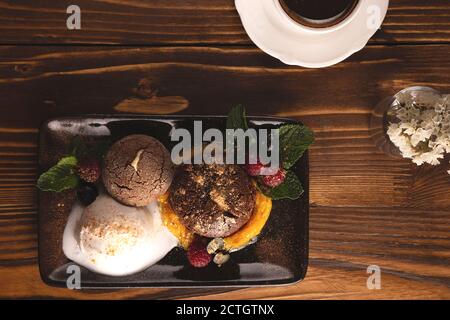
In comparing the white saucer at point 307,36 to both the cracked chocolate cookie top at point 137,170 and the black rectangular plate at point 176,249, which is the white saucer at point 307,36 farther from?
the cracked chocolate cookie top at point 137,170

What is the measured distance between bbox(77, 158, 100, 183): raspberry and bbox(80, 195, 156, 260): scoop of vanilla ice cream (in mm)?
47

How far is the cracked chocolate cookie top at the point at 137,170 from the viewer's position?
1.02 metres

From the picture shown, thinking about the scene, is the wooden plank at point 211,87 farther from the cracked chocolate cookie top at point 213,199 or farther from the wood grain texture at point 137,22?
the cracked chocolate cookie top at point 213,199

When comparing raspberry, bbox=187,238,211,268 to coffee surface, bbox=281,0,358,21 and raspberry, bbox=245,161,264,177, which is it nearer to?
raspberry, bbox=245,161,264,177

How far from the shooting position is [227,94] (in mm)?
1112

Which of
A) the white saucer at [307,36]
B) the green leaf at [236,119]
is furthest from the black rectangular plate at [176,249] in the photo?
the white saucer at [307,36]

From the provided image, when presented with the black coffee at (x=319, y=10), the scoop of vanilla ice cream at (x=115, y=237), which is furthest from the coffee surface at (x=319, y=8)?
the scoop of vanilla ice cream at (x=115, y=237)

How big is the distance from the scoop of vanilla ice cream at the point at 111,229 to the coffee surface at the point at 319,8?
452mm

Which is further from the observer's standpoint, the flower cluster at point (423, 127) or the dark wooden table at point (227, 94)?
the dark wooden table at point (227, 94)

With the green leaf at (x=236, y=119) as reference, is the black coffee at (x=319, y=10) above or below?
above

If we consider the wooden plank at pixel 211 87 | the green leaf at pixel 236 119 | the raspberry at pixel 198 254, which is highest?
the wooden plank at pixel 211 87

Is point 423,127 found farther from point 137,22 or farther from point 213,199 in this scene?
point 137,22

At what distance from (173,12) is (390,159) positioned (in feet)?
1.65
